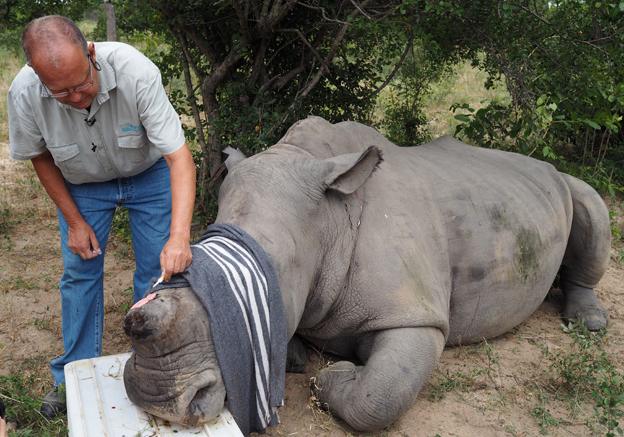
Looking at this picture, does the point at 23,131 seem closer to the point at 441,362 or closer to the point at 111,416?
the point at 111,416

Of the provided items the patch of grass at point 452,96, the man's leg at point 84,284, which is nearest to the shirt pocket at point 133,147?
the man's leg at point 84,284

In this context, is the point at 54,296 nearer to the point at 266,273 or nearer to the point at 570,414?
the point at 266,273

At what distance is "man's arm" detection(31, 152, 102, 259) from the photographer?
13.7 feet

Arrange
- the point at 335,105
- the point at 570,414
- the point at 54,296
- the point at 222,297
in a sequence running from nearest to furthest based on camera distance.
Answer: the point at 222,297
the point at 570,414
the point at 54,296
the point at 335,105

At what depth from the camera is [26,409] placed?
4.09 meters

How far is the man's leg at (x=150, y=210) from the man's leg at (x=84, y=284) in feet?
0.43

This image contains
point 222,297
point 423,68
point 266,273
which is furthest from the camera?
point 423,68

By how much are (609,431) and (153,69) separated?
10.6 feet

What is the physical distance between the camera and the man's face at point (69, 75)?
336 centimetres

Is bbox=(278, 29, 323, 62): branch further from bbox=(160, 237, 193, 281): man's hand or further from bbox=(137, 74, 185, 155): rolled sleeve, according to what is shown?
bbox=(160, 237, 193, 281): man's hand

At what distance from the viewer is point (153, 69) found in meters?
3.94

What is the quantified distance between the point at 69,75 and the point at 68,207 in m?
1.04

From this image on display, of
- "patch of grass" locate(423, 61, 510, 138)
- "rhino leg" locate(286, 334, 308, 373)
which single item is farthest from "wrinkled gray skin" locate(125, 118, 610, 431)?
"patch of grass" locate(423, 61, 510, 138)

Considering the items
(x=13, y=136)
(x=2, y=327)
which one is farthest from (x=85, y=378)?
(x=2, y=327)
